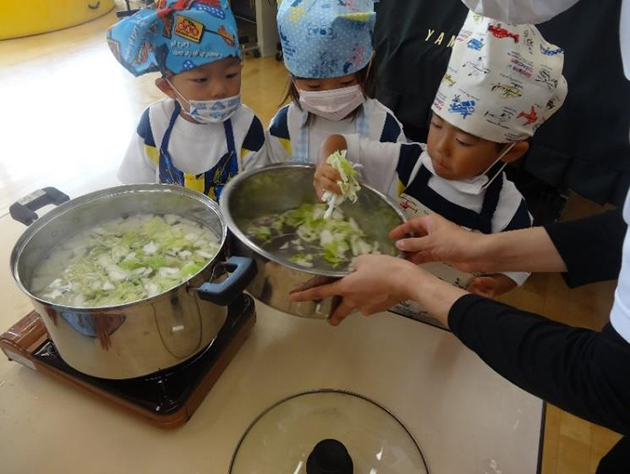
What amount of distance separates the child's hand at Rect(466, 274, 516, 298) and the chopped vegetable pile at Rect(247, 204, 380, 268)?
0.33 meters

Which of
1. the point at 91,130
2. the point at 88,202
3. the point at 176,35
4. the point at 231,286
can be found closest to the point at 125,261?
the point at 88,202

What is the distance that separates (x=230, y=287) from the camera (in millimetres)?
645

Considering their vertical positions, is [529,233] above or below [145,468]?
above

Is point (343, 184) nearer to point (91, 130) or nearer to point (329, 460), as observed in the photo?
point (329, 460)

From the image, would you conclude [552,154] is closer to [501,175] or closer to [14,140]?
[501,175]

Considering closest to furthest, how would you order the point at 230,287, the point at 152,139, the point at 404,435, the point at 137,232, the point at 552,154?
the point at 230,287, the point at 404,435, the point at 137,232, the point at 152,139, the point at 552,154

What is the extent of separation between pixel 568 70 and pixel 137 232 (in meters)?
1.46

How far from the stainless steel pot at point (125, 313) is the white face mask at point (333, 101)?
534 mm

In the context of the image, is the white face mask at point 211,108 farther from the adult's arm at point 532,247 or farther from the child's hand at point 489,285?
the child's hand at point 489,285

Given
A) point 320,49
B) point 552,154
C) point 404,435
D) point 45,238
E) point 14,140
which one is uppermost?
Result: point 320,49

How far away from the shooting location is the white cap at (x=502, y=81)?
3.17 ft

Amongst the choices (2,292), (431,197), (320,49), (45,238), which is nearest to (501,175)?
(431,197)

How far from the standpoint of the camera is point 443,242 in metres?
0.97

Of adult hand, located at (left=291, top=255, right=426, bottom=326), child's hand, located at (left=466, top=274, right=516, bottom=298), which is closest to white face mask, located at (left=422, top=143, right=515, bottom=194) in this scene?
child's hand, located at (left=466, top=274, right=516, bottom=298)
